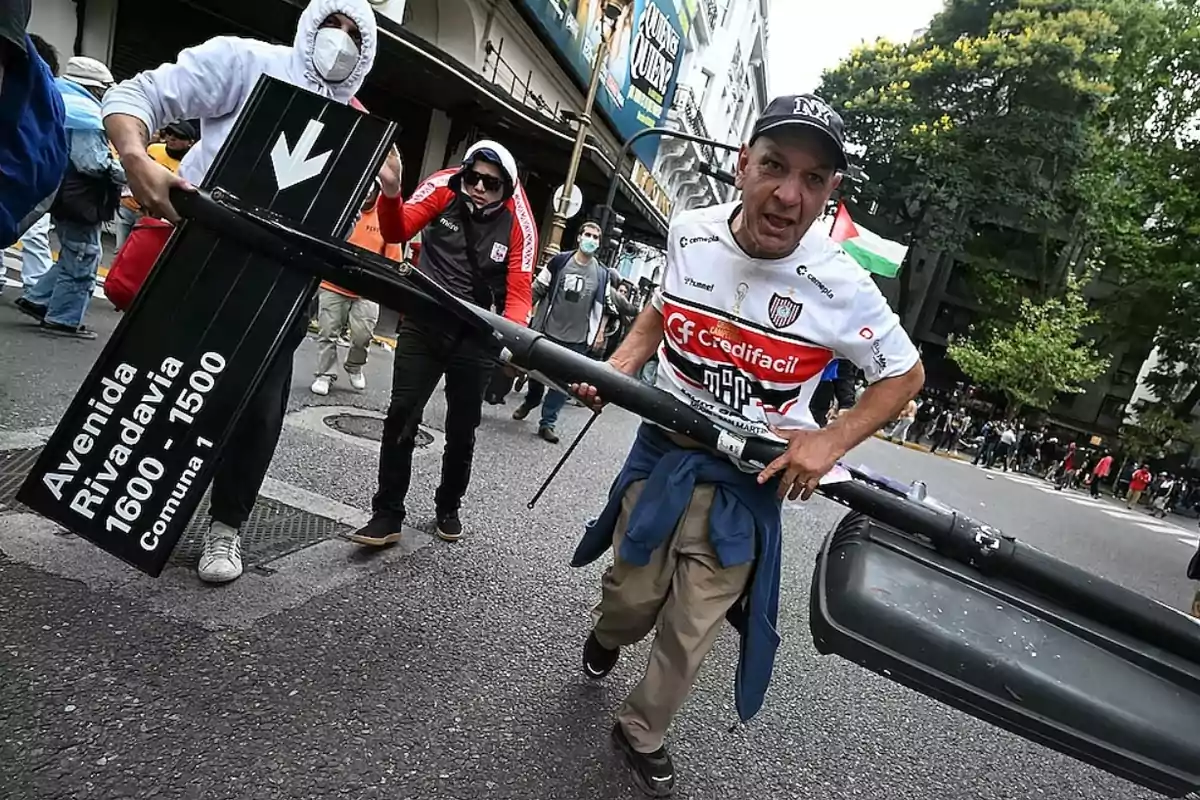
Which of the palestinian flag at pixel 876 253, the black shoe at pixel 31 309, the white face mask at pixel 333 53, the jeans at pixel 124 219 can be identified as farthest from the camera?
the palestinian flag at pixel 876 253

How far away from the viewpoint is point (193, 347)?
2.00 m

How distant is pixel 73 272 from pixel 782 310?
5876 mm

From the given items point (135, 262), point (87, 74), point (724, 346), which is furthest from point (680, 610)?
point (87, 74)

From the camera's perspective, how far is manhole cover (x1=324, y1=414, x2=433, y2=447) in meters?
5.28

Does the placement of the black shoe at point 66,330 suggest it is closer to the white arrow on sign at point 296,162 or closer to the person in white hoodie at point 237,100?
the person in white hoodie at point 237,100

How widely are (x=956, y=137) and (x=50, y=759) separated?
37692 millimetres

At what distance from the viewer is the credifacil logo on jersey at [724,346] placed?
2146 millimetres

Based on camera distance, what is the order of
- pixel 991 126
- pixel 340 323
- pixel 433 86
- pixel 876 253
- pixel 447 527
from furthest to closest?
pixel 991 126 → pixel 876 253 → pixel 433 86 → pixel 340 323 → pixel 447 527

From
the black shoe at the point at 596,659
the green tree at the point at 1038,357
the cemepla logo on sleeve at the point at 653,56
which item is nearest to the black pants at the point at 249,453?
the black shoe at the point at 596,659

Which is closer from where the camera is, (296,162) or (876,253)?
(296,162)

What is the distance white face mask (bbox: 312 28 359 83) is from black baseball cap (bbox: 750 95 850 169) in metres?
1.51

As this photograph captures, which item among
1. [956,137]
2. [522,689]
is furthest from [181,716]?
[956,137]

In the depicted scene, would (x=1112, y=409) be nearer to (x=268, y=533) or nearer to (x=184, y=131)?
(x=184, y=131)

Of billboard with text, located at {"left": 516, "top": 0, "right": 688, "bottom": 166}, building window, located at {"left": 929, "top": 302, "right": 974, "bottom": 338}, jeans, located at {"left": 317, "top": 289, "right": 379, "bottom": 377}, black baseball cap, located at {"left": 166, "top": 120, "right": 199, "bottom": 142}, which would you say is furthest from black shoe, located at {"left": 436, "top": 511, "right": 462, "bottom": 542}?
building window, located at {"left": 929, "top": 302, "right": 974, "bottom": 338}
